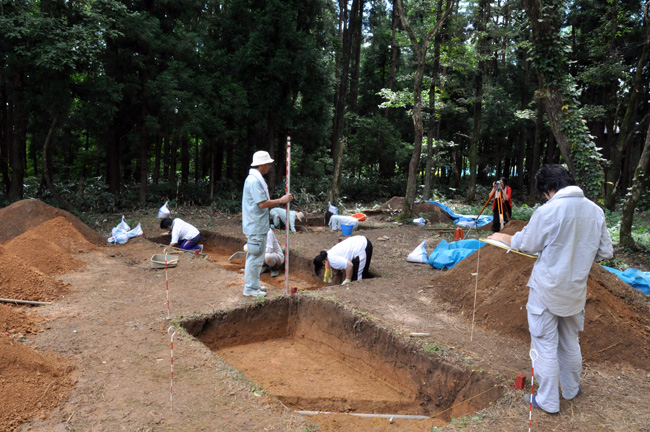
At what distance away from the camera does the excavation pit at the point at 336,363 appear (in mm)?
4074

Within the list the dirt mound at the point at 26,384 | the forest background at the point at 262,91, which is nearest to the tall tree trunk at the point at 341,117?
the forest background at the point at 262,91

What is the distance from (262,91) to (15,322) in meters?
12.9

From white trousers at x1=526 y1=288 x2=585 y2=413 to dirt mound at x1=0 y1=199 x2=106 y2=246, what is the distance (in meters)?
8.99

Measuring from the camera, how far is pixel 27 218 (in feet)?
28.7

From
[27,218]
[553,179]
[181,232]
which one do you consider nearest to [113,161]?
[27,218]

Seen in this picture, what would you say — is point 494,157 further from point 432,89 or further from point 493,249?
point 493,249

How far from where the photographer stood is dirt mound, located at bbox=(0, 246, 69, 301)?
219 inches

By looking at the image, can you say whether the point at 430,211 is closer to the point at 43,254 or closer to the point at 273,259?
the point at 273,259

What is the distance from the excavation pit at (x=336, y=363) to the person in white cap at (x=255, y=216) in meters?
0.46

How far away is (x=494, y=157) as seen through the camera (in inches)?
1065

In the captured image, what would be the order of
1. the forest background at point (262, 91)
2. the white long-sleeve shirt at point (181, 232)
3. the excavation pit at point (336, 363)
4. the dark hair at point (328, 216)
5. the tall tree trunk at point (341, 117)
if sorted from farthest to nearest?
the tall tree trunk at point (341, 117)
the dark hair at point (328, 216)
the forest background at point (262, 91)
the white long-sleeve shirt at point (181, 232)
the excavation pit at point (336, 363)

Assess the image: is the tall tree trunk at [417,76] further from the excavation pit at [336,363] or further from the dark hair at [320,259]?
the excavation pit at [336,363]

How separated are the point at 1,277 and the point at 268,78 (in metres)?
12.2

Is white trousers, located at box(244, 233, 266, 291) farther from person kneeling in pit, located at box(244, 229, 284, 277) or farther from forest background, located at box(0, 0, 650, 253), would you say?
forest background, located at box(0, 0, 650, 253)
